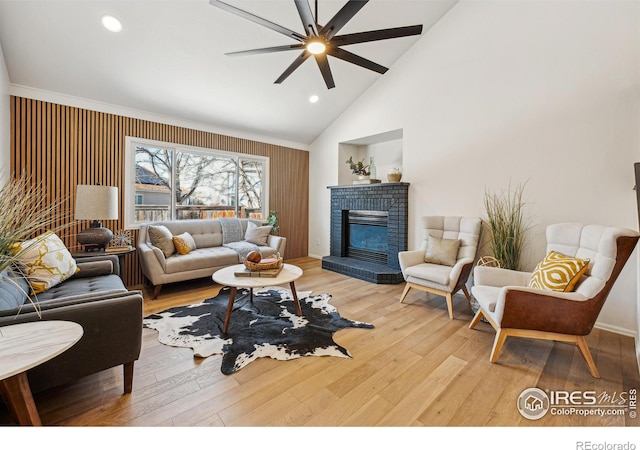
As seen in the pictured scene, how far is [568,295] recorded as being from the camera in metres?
1.86

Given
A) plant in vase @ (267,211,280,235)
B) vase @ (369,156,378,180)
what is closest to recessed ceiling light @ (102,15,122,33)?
plant in vase @ (267,211,280,235)

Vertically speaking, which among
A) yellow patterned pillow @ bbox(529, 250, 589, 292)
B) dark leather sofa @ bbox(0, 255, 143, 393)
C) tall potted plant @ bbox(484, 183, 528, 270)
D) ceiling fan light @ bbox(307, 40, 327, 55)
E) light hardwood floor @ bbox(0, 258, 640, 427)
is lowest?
light hardwood floor @ bbox(0, 258, 640, 427)

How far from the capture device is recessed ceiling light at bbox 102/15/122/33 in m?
2.60

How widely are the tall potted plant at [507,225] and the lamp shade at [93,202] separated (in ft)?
14.5

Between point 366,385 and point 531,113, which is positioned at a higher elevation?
point 531,113

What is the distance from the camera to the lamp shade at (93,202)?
290 centimetres

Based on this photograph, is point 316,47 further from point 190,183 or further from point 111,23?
point 190,183

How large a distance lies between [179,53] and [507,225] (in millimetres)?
4300

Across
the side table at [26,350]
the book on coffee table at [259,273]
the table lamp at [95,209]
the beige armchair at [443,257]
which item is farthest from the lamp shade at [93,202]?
the beige armchair at [443,257]

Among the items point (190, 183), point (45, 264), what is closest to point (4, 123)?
point (45, 264)

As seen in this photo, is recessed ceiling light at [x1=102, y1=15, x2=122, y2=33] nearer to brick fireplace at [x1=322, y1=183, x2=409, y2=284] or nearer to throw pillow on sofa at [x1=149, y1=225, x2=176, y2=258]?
throw pillow on sofa at [x1=149, y1=225, x2=176, y2=258]

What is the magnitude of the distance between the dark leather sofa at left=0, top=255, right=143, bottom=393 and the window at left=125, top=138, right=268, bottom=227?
8.06ft

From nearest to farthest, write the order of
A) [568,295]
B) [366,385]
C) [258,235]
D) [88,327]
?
1. [88,327]
2. [366,385]
3. [568,295]
4. [258,235]

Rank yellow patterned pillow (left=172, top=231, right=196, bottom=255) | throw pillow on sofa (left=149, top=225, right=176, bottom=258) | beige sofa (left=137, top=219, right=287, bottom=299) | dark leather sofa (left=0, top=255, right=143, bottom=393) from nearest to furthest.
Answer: dark leather sofa (left=0, top=255, right=143, bottom=393) → beige sofa (left=137, top=219, right=287, bottom=299) → throw pillow on sofa (left=149, top=225, right=176, bottom=258) → yellow patterned pillow (left=172, top=231, right=196, bottom=255)
